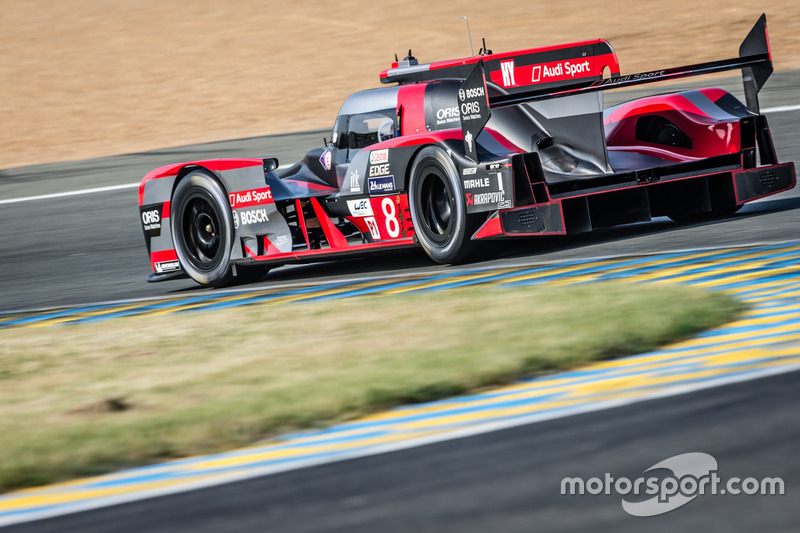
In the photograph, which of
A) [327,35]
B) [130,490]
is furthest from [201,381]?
[327,35]

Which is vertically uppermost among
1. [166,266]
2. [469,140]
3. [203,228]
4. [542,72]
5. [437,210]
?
[542,72]

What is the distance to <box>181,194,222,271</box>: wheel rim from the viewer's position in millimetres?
10461

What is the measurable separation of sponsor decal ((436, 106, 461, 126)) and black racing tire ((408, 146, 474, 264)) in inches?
21.9

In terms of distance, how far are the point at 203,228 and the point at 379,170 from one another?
2.14 meters

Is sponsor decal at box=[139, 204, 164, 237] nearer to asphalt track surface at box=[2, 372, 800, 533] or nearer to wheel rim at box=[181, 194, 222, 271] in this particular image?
wheel rim at box=[181, 194, 222, 271]

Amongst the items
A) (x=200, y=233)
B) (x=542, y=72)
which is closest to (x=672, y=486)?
(x=542, y=72)

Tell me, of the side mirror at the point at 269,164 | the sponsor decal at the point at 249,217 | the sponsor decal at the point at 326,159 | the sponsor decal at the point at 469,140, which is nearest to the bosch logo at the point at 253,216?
the sponsor decal at the point at 249,217

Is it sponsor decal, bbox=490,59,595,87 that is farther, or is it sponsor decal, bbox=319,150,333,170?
sponsor decal, bbox=319,150,333,170

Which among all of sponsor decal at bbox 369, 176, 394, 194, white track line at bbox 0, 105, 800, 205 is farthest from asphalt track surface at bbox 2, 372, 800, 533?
white track line at bbox 0, 105, 800, 205

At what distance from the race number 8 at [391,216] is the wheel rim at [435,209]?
248 mm

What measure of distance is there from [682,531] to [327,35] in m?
35.1

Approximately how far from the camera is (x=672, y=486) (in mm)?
3355

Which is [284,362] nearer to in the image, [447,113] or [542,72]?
[447,113]

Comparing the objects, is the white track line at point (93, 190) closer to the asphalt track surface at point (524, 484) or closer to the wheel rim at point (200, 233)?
the wheel rim at point (200, 233)
